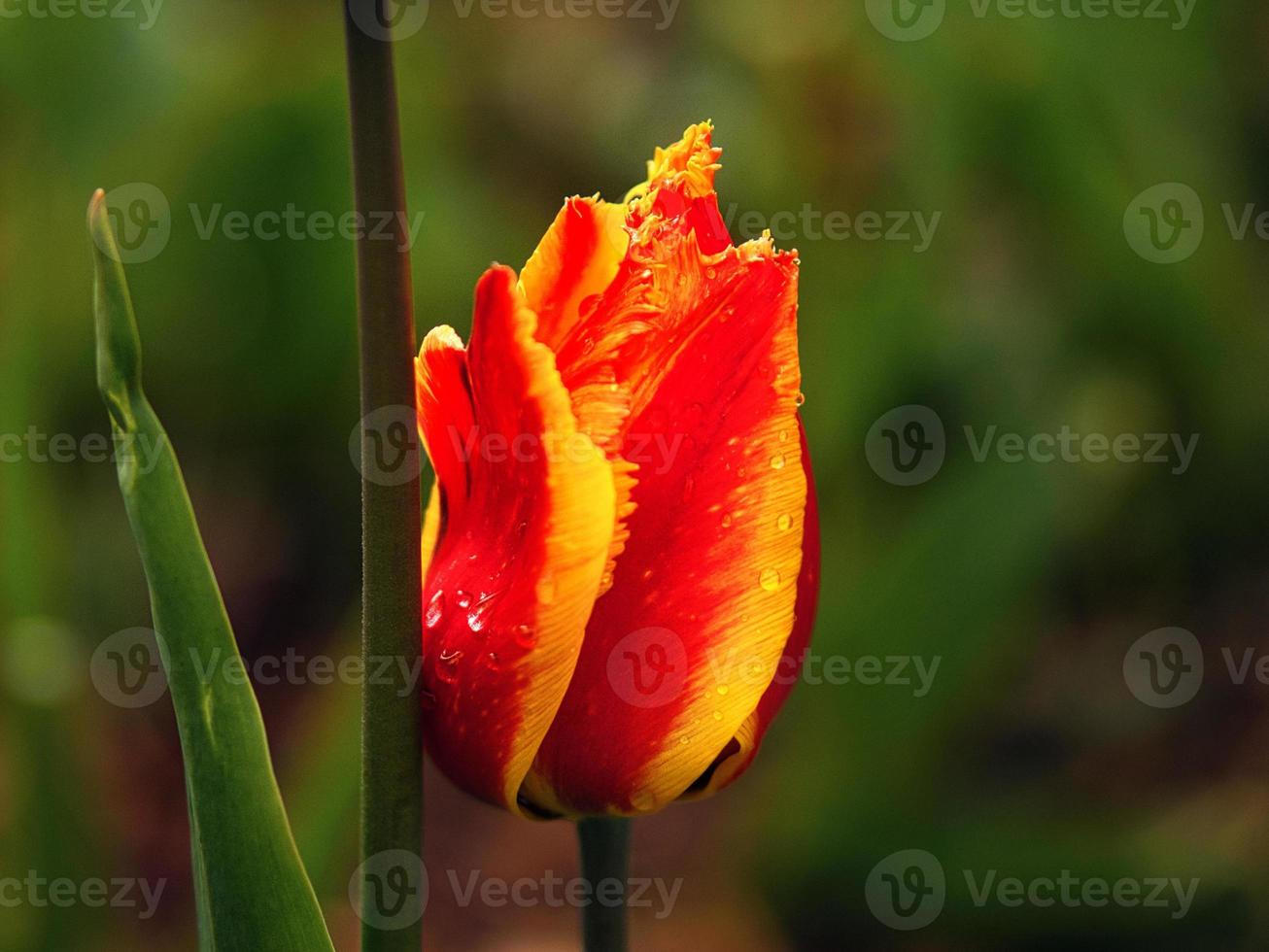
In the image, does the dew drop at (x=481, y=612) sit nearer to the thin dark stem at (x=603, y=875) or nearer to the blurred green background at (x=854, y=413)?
the thin dark stem at (x=603, y=875)

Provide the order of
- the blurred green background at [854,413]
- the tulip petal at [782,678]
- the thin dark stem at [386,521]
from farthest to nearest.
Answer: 1. the blurred green background at [854,413]
2. the tulip petal at [782,678]
3. the thin dark stem at [386,521]

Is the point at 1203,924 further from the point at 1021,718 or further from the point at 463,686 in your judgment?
the point at 463,686

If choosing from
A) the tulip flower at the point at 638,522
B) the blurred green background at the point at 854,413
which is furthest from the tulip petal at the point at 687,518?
the blurred green background at the point at 854,413

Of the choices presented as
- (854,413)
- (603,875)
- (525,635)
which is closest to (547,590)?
(525,635)

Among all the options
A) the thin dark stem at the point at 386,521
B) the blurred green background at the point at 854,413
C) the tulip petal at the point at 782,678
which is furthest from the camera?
the blurred green background at the point at 854,413

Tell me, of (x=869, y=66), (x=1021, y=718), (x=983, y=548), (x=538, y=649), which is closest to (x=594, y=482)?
(x=538, y=649)

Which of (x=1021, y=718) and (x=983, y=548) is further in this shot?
(x=1021, y=718)
